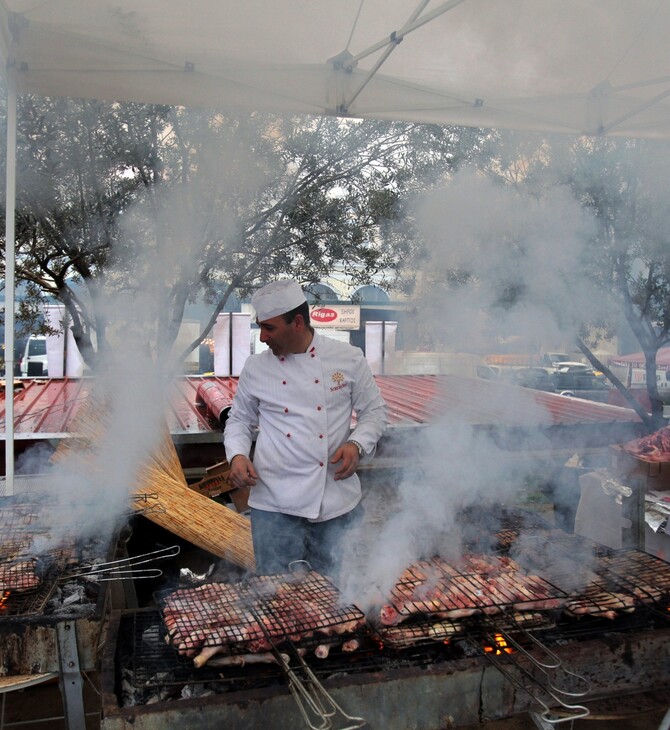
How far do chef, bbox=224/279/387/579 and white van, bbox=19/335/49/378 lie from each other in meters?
12.7

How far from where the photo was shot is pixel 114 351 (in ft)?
15.5

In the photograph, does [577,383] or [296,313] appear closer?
[296,313]

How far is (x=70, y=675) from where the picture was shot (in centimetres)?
217

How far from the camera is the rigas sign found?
5742mm

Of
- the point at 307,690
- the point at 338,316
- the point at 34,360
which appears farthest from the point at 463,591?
the point at 34,360

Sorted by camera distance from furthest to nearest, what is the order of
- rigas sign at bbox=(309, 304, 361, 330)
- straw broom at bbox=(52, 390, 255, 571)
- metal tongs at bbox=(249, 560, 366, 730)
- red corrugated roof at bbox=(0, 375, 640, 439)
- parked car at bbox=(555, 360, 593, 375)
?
parked car at bbox=(555, 360, 593, 375) < rigas sign at bbox=(309, 304, 361, 330) < red corrugated roof at bbox=(0, 375, 640, 439) < straw broom at bbox=(52, 390, 255, 571) < metal tongs at bbox=(249, 560, 366, 730)

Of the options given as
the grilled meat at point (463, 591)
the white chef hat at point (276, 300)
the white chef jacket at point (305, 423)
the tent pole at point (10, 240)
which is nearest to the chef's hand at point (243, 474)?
the white chef jacket at point (305, 423)

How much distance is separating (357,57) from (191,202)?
176 centimetres

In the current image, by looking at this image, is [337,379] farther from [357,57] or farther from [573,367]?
[573,367]

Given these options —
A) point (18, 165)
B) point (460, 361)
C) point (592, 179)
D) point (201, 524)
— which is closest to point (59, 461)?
point (201, 524)

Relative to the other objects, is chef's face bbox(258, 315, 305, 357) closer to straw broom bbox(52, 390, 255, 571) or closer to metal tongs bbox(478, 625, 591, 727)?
straw broom bbox(52, 390, 255, 571)

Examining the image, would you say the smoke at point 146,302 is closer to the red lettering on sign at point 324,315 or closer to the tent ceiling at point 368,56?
the tent ceiling at point 368,56

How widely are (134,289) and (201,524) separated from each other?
77.7 inches

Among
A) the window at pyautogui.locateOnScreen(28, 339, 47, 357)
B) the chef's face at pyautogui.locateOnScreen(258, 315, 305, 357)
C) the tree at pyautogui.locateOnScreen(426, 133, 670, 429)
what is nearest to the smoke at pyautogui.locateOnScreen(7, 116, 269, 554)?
the chef's face at pyautogui.locateOnScreen(258, 315, 305, 357)
